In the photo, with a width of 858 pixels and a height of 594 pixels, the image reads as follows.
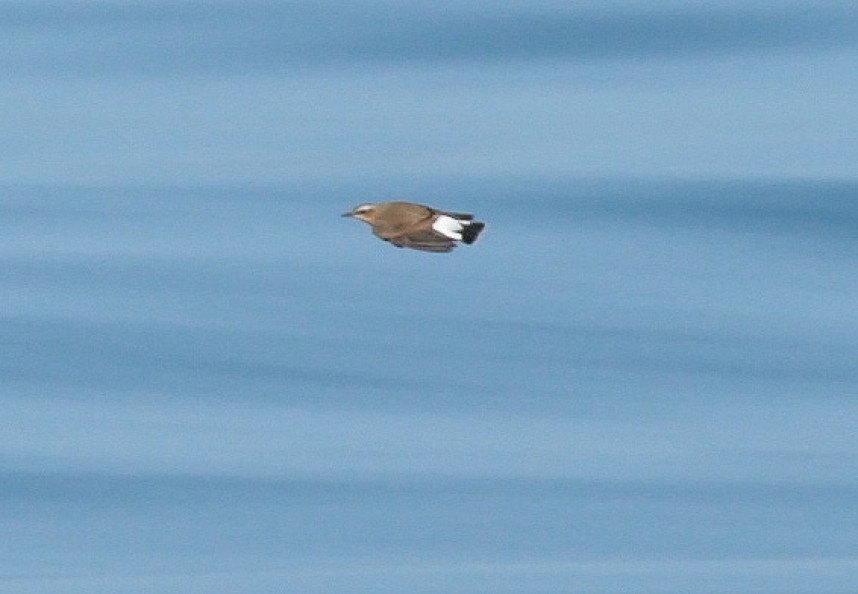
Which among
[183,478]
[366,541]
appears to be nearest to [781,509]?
[366,541]

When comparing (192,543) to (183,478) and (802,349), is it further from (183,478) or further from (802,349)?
(802,349)

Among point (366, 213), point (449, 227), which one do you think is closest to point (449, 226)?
point (449, 227)

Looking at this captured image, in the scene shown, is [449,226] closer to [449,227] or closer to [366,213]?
[449,227]

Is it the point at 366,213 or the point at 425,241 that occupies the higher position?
the point at 366,213

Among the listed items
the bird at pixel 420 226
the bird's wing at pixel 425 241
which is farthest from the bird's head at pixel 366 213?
the bird's wing at pixel 425 241

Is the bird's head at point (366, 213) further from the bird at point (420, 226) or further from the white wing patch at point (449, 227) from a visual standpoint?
the white wing patch at point (449, 227)

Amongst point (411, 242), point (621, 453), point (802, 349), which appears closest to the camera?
point (411, 242)

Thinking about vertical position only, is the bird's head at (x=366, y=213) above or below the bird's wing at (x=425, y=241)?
above
